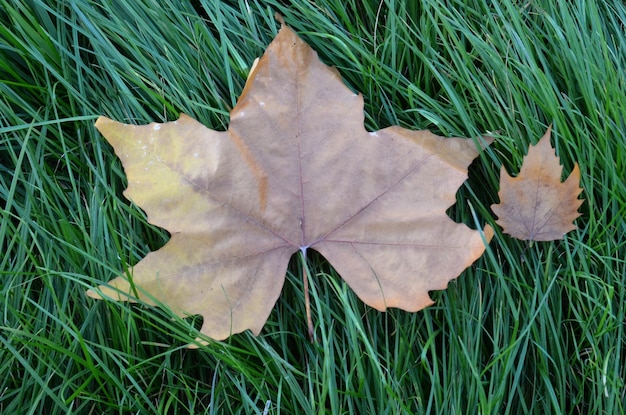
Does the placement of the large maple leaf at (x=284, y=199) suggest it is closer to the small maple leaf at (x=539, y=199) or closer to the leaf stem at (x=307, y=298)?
the leaf stem at (x=307, y=298)

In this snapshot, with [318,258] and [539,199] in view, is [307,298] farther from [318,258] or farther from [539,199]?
[539,199]

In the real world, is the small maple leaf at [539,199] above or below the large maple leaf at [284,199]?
above

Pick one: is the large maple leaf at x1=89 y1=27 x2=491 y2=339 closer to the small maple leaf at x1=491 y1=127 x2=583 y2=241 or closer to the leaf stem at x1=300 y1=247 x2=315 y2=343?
the leaf stem at x1=300 y1=247 x2=315 y2=343

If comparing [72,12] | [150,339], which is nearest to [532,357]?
[150,339]

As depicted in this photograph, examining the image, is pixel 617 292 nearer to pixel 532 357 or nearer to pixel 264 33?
pixel 532 357

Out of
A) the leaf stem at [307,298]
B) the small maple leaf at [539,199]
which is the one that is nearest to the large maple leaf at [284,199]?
the leaf stem at [307,298]

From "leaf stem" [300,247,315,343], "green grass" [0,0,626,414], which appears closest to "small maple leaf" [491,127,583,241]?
"green grass" [0,0,626,414]

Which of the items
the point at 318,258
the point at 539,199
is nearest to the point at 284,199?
the point at 318,258
